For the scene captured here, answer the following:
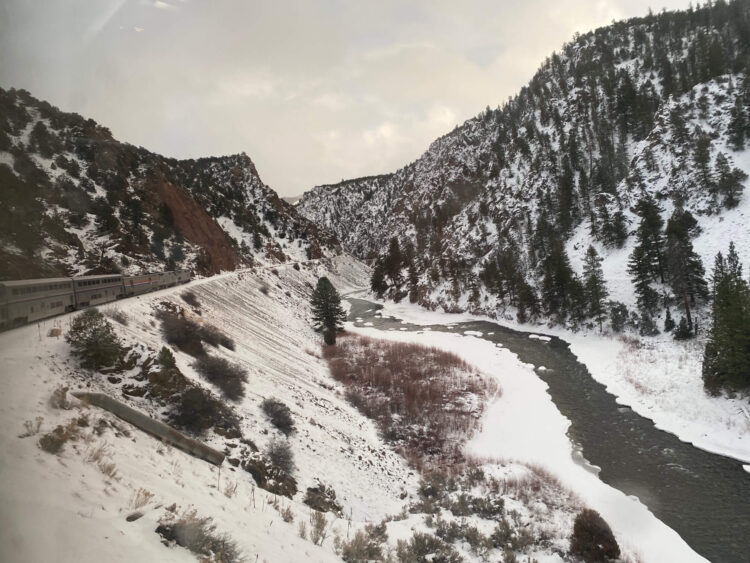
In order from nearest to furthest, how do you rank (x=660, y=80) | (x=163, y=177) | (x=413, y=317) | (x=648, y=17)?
1. (x=163, y=177)
2. (x=413, y=317)
3. (x=660, y=80)
4. (x=648, y=17)

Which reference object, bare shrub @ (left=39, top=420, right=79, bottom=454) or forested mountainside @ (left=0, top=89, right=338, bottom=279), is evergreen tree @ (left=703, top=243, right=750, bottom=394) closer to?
bare shrub @ (left=39, top=420, right=79, bottom=454)

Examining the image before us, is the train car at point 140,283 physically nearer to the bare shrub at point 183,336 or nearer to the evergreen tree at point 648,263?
the bare shrub at point 183,336

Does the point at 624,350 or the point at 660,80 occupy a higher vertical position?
the point at 660,80

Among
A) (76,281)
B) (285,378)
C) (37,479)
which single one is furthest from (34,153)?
(37,479)

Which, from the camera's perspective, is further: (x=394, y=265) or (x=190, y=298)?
(x=394, y=265)

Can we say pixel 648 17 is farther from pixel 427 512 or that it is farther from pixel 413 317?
pixel 427 512

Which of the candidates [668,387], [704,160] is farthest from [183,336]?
[704,160]

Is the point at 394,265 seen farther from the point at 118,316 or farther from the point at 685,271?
the point at 118,316
